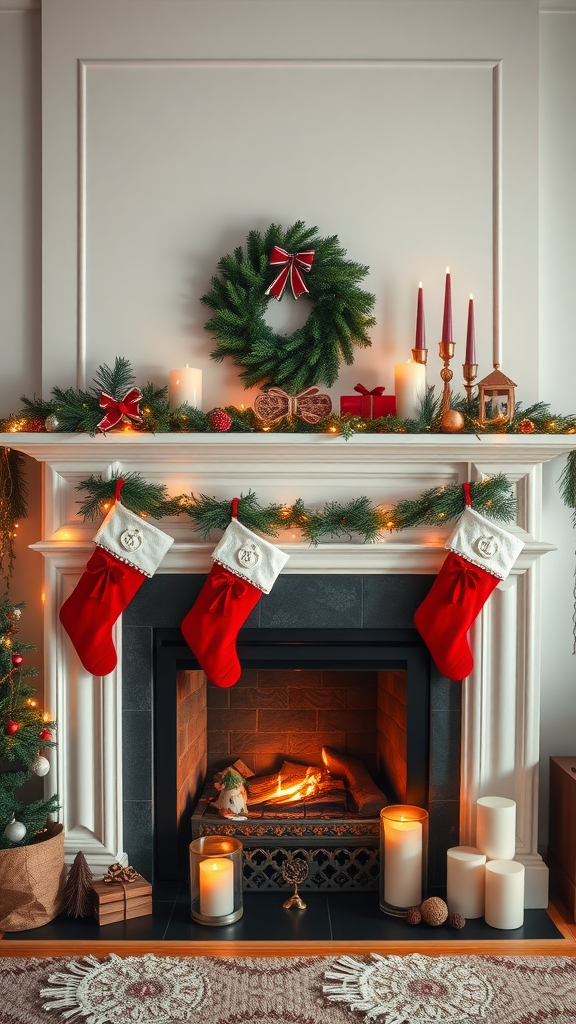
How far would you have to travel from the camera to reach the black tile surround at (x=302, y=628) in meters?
2.44

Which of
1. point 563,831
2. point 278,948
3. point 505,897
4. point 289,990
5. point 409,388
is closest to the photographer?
point 289,990

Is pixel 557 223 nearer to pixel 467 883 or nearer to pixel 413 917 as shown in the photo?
pixel 467 883

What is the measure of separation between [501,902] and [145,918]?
3.34ft

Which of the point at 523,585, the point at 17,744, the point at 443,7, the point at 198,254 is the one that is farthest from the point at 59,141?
the point at 523,585

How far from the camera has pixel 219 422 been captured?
2328 mm

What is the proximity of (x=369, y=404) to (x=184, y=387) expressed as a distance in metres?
0.56

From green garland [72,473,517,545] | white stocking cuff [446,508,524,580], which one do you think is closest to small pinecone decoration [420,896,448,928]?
white stocking cuff [446,508,524,580]

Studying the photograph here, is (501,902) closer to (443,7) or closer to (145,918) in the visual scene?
(145,918)

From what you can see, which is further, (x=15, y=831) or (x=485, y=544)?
(x=485, y=544)

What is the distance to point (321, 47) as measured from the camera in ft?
8.28

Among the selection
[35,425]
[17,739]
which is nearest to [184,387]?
[35,425]

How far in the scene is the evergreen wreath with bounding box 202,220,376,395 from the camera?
97.8 inches

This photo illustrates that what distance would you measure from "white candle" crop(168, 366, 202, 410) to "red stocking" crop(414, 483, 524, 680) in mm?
857

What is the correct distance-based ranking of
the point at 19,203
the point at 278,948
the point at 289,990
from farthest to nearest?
the point at 19,203 < the point at 278,948 < the point at 289,990
